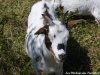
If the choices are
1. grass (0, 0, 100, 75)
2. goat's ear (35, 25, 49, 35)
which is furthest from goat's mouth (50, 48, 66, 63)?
grass (0, 0, 100, 75)

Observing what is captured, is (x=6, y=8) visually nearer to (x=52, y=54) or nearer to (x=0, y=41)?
(x=0, y=41)

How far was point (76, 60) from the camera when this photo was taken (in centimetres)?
687

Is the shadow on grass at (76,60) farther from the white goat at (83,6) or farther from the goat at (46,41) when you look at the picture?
the white goat at (83,6)

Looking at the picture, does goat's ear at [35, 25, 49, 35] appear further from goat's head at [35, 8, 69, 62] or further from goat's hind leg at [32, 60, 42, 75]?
goat's hind leg at [32, 60, 42, 75]

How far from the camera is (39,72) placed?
20.3ft

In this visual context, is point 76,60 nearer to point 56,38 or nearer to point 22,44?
point 22,44

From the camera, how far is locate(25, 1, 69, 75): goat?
5.51 metres

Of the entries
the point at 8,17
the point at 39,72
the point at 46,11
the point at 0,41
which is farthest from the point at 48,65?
the point at 8,17

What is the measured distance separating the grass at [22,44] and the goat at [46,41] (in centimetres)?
37

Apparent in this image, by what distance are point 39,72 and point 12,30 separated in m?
1.66

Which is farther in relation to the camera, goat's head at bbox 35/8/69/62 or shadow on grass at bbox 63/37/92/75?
shadow on grass at bbox 63/37/92/75

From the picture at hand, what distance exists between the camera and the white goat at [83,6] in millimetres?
7695

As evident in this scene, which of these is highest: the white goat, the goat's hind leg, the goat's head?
the white goat

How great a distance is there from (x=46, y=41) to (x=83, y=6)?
7.70 ft
